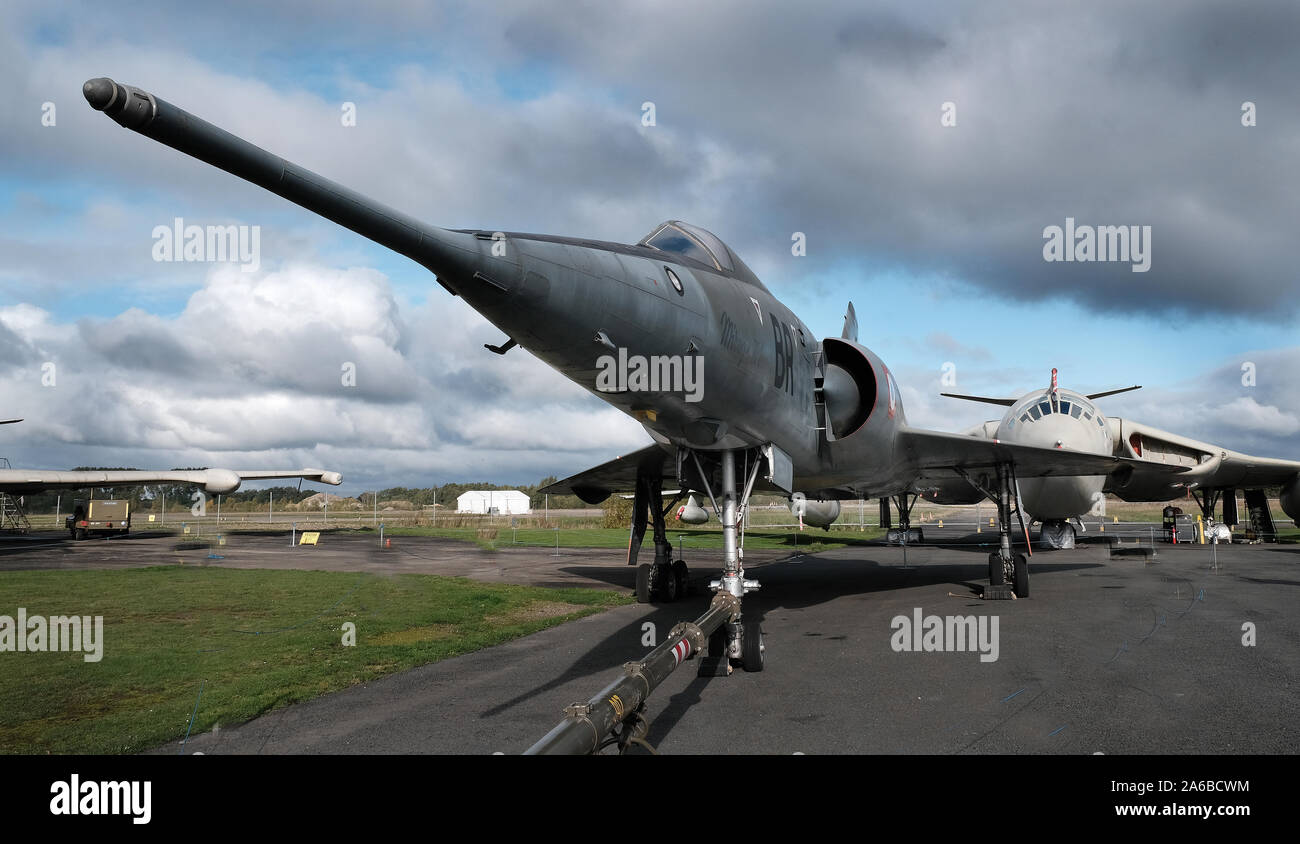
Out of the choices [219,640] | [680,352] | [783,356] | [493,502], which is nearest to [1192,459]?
[783,356]

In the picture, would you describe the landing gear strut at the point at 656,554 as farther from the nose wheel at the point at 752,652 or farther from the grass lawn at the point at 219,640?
the nose wheel at the point at 752,652

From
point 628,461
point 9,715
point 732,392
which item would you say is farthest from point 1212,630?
point 9,715

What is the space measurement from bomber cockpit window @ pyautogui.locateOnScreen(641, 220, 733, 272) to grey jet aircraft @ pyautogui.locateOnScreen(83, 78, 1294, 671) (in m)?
0.02

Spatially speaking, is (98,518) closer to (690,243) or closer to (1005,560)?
(690,243)

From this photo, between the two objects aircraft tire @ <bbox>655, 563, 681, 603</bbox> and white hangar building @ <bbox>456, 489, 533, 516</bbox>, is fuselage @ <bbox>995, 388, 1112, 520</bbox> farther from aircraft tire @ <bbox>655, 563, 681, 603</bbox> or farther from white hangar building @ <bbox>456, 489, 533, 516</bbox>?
white hangar building @ <bbox>456, 489, 533, 516</bbox>

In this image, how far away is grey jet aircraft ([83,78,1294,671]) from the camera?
307 centimetres

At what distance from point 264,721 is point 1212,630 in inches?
411

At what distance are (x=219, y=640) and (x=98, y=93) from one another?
338 inches

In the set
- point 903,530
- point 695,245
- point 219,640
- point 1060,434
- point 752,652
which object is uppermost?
point 695,245

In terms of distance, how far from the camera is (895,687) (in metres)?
6.25

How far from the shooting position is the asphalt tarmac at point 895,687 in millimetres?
4770

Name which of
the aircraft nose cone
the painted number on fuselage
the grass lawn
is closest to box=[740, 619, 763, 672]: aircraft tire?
the painted number on fuselage
